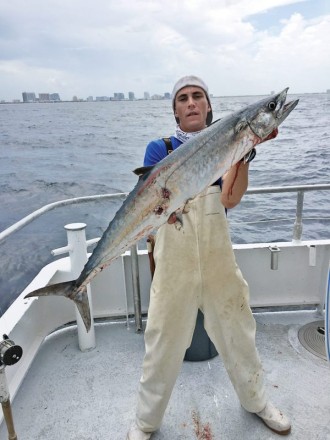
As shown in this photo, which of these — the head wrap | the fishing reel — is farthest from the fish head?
the fishing reel

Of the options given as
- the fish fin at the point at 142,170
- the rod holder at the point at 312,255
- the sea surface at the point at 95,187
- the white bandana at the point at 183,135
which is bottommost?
the sea surface at the point at 95,187

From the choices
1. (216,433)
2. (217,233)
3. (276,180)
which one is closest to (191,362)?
(216,433)

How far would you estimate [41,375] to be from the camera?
348 centimetres

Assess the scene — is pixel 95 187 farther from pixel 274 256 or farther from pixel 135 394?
pixel 135 394

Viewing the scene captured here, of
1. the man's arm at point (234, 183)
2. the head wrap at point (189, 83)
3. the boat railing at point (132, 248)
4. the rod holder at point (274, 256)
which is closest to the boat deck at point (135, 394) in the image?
the boat railing at point (132, 248)

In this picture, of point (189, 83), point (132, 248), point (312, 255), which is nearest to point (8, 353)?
point (132, 248)

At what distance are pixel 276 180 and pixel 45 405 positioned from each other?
43.6ft

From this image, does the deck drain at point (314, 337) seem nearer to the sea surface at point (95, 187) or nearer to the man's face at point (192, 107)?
the sea surface at point (95, 187)

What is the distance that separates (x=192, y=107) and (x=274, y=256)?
2.07 meters

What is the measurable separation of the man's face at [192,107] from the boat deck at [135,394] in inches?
81.9

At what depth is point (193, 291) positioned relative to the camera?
2562 mm

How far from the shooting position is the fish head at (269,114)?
2006 mm

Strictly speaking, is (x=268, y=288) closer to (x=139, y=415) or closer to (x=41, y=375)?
(x=139, y=415)

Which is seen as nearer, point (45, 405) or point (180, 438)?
point (180, 438)
